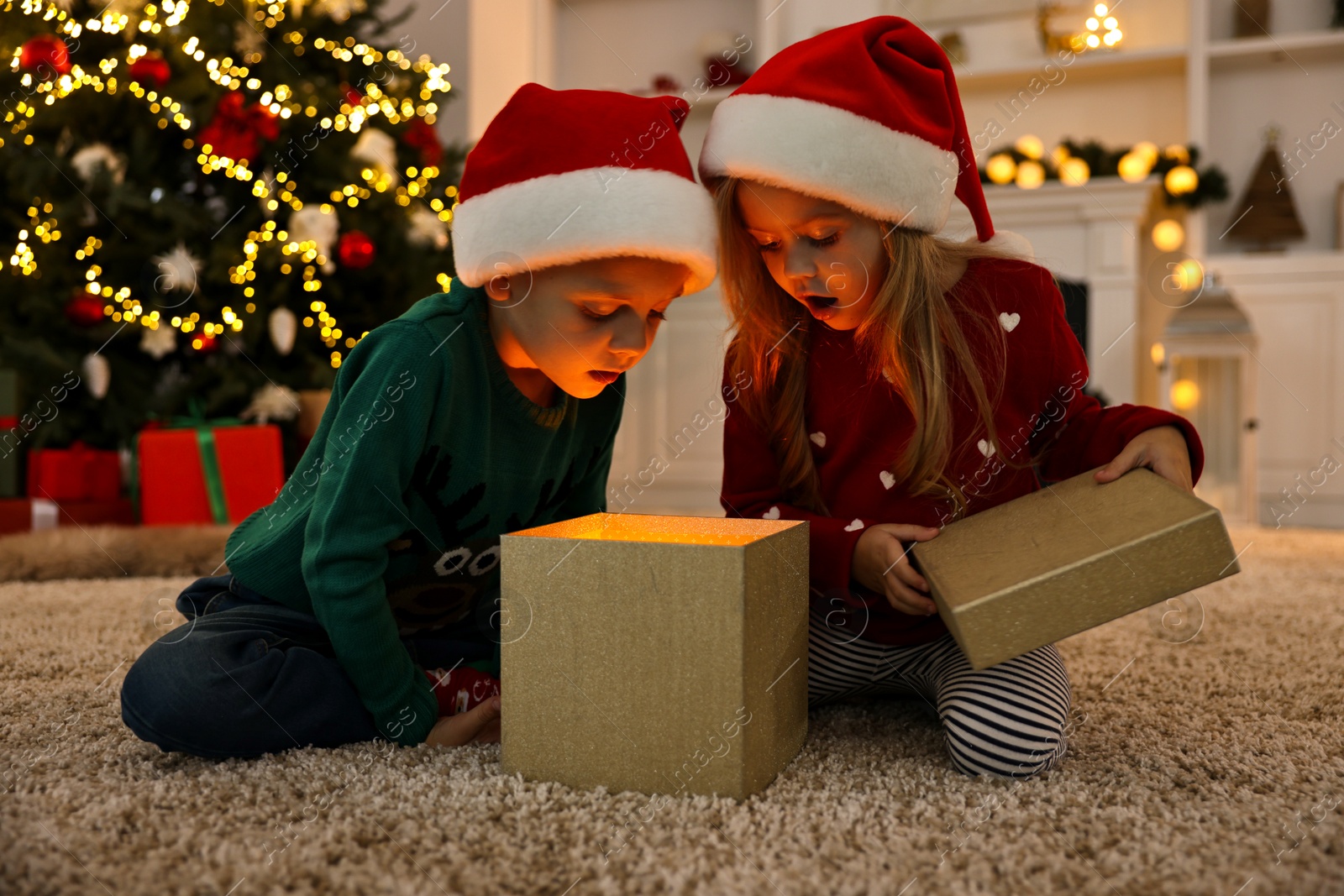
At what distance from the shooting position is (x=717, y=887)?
0.57 metres

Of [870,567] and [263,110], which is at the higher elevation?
[263,110]

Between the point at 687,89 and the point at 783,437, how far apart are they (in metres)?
2.80

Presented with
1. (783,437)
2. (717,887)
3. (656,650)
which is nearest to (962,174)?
(783,437)

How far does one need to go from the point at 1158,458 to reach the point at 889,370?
0.82ft

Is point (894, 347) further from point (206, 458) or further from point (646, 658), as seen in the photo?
point (206, 458)

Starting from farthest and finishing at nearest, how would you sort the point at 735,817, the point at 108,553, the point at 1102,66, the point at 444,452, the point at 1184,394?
the point at 1102,66 < the point at 1184,394 < the point at 108,553 < the point at 444,452 < the point at 735,817

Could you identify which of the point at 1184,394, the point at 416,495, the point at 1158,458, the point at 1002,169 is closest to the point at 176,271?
the point at 416,495

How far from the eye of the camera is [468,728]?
865 millimetres

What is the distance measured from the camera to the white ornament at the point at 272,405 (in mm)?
2152

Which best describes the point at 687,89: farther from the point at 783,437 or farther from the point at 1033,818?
the point at 1033,818

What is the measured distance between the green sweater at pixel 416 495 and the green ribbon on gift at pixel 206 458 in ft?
3.98

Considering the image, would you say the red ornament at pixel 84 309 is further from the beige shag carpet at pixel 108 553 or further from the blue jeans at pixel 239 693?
the blue jeans at pixel 239 693

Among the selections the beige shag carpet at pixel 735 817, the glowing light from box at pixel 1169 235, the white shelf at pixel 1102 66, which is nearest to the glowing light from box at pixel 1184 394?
the glowing light from box at pixel 1169 235

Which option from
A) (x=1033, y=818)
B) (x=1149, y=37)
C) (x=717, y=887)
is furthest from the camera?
(x=1149, y=37)
